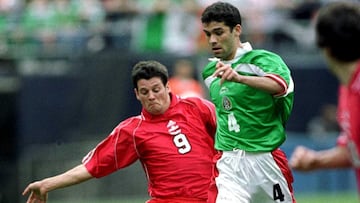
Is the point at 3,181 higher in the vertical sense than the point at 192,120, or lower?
lower

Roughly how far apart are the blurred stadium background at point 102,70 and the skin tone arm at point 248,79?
353 inches

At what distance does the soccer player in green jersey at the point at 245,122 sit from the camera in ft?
30.6

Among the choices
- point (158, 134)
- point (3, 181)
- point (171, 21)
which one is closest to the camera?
point (158, 134)

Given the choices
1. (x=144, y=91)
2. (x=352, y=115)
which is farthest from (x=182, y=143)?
(x=352, y=115)

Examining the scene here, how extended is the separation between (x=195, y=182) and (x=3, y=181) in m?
8.05

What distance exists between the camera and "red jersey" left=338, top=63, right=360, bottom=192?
22.1 feet

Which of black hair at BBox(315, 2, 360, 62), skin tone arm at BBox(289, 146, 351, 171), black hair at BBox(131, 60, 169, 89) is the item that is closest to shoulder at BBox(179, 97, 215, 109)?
black hair at BBox(131, 60, 169, 89)

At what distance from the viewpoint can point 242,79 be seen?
28.5 ft

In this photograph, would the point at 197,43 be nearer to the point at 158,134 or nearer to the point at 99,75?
the point at 99,75

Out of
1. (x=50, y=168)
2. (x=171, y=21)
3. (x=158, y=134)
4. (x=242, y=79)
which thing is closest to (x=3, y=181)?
(x=50, y=168)

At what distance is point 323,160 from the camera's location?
714cm

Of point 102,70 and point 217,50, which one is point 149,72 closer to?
point 217,50

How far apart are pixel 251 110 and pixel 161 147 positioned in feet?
3.09

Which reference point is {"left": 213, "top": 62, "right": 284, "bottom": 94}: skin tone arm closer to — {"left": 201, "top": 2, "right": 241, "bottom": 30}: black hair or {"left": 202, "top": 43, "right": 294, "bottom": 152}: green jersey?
{"left": 202, "top": 43, "right": 294, "bottom": 152}: green jersey
